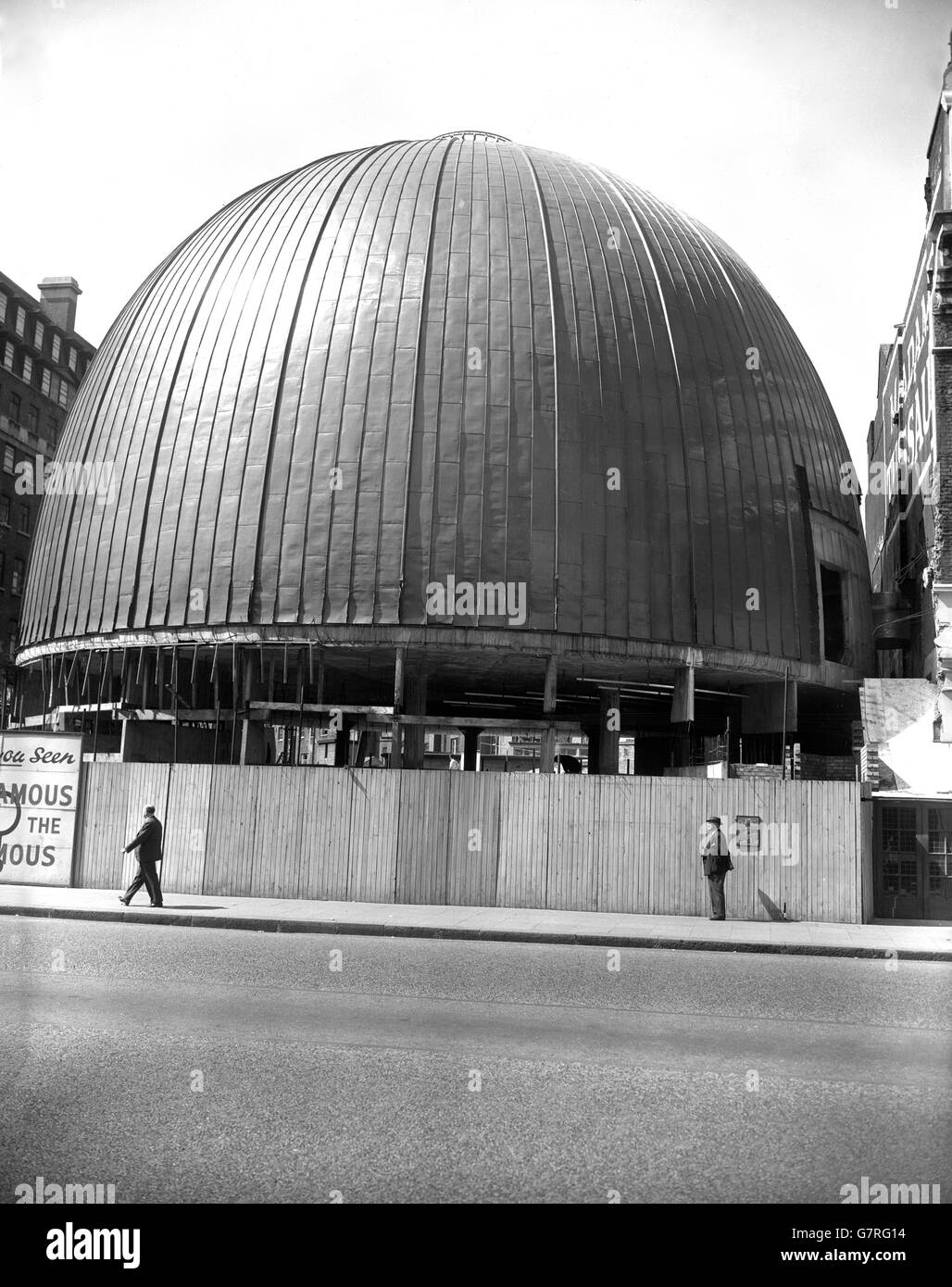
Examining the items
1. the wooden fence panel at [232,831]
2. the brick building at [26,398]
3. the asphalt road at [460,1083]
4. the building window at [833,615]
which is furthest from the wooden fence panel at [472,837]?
the brick building at [26,398]

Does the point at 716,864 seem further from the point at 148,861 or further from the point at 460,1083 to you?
the point at 460,1083

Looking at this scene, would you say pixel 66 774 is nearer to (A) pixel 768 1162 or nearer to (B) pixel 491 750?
(A) pixel 768 1162

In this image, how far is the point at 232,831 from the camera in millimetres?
22719

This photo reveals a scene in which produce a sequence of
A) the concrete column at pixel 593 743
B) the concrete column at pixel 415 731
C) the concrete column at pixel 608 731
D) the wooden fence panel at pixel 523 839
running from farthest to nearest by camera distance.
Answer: the concrete column at pixel 593 743 < the concrete column at pixel 608 731 < the concrete column at pixel 415 731 < the wooden fence panel at pixel 523 839

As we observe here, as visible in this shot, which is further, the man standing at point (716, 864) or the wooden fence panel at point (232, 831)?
the wooden fence panel at point (232, 831)

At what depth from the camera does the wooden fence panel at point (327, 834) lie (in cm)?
2208

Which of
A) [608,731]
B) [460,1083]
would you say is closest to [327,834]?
[608,731]

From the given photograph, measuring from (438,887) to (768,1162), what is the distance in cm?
1621

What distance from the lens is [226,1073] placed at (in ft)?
24.8

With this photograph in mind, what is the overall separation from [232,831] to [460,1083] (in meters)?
16.1

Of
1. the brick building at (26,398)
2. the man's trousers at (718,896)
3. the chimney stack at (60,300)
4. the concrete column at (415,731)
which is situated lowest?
the man's trousers at (718,896)

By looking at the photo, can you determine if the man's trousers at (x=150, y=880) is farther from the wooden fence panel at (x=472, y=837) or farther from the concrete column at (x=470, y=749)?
the concrete column at (x=470, y=749)

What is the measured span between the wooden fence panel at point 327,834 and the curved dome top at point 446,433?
5140mm
